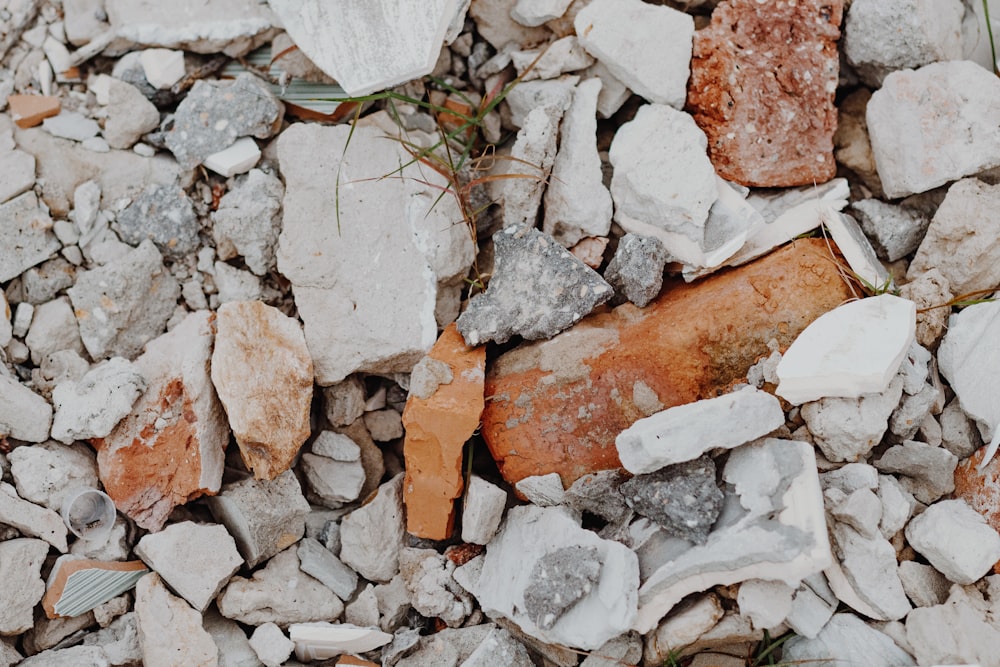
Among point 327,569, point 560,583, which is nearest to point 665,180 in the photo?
point 560,583

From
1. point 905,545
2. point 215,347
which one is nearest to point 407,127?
point 215,347

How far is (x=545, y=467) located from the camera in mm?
2088

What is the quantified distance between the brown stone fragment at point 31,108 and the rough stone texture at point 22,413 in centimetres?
74

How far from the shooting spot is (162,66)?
2342 mm

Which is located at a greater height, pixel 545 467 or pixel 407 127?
pixel 407 127

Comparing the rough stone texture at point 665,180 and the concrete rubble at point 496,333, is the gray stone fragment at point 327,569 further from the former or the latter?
the rough stone texture at point 665,180

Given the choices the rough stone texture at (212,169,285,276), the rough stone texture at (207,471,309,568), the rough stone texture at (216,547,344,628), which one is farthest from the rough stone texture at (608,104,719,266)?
the rough stone texture at (216,547,344,628)

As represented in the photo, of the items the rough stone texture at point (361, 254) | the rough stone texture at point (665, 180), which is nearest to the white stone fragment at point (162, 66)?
the rough stone texture at point (361, 254)

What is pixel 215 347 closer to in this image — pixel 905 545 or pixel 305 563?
pixel 305 563

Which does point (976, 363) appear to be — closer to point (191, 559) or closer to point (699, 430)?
point (699, 430)

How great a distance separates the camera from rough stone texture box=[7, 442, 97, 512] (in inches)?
81.0

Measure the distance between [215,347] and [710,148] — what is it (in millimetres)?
1423

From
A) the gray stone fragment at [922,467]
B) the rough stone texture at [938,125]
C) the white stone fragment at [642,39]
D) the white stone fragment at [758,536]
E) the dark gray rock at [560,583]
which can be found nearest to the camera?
the white stone fragment at [758,536]

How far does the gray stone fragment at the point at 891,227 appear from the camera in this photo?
7.26ft
